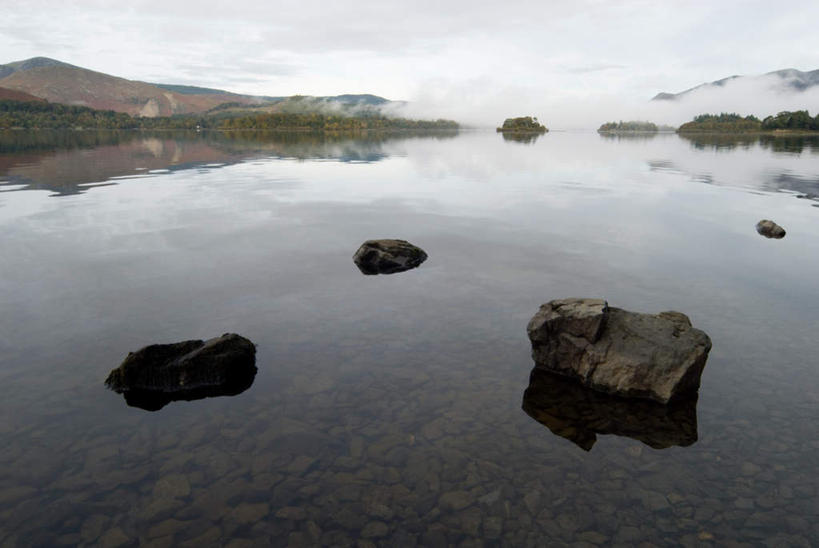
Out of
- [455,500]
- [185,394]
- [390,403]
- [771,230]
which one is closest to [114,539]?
[185,394]

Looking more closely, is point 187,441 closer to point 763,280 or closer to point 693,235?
point 763,280

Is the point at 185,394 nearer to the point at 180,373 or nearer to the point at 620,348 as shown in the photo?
the point at 180,373

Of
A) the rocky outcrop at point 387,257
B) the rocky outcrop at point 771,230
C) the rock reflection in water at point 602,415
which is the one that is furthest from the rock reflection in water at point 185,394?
the rocky outcrop at point 771,230

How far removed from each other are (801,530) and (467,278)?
18.6 m

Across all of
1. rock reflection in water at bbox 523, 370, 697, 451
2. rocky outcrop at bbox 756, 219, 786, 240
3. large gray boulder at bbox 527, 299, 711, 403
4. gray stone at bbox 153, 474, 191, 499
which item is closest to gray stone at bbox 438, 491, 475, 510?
rock reflection in water at bbox 523, 370, 697, 451

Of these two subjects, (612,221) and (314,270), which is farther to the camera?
(612,221)

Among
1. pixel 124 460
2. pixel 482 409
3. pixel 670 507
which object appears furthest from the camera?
pixel 482 409

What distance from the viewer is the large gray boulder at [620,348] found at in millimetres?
15961

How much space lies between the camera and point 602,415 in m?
15.2

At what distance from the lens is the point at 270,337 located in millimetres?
19922

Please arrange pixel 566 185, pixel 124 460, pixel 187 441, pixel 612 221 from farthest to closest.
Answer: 1. pixel 566 185
2. pixel 612 221
3. pixel 187 441
4. pixel 124 460

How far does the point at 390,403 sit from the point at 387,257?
590 inches

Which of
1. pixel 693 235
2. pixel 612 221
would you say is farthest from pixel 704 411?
pixel 612 221

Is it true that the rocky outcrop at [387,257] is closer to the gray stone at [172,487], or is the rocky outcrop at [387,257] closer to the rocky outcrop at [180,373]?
A: the rocky outcrop at [180,373]
